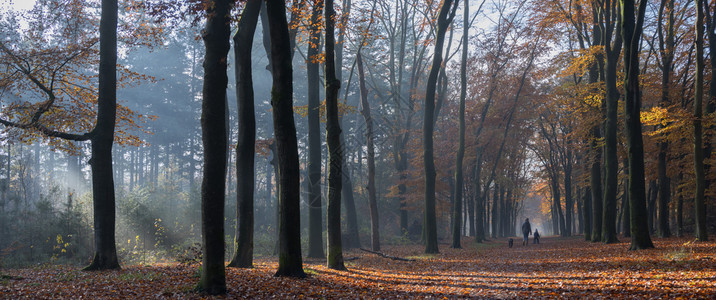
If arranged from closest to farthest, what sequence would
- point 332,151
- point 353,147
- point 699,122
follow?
1. point 332,151
2. point 699,122
3. point 353,147

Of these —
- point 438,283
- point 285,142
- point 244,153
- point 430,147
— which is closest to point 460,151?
point 430,147

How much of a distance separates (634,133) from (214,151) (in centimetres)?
1272

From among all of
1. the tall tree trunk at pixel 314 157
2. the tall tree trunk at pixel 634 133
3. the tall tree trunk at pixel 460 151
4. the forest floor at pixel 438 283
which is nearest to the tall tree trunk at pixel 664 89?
the tall tree trunk at pixel 634 133

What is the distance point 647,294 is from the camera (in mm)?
7023

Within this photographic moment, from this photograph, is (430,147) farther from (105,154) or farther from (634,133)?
(105,154)

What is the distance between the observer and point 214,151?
7.56 m

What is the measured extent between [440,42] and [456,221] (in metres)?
9.16

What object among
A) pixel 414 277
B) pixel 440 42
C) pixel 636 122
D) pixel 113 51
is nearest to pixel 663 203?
pixel 636 122

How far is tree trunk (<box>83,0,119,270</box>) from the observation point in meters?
11.3

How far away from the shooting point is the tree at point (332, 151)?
12.1 metres

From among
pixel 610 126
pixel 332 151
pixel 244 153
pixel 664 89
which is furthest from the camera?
pixel 664 89

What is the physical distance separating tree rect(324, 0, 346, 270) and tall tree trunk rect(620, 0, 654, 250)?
29.9ft

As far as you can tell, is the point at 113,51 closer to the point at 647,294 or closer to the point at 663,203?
the point at 647,294

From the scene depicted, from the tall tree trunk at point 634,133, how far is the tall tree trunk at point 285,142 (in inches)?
415
